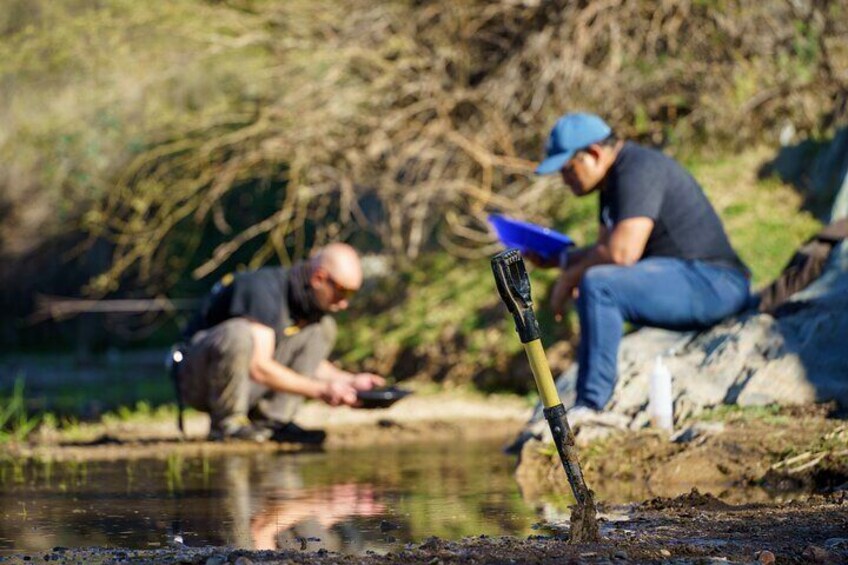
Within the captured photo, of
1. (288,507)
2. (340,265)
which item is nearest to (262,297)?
(340,265)

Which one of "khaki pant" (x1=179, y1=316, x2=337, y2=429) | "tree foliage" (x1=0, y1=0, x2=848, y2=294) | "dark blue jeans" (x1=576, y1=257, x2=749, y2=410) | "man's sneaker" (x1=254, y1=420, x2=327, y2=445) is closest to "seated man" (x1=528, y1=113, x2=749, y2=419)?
"dark blue jeans" (x1=576, y1=257, x2=749, y2=410)

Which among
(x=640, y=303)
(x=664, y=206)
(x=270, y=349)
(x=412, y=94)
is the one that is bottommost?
(x=270, y=349)

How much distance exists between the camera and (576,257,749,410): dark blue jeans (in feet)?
22.6

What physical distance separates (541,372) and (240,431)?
470cm

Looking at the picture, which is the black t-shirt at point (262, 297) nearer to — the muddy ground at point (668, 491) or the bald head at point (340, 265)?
the bald head at point (340, 265)

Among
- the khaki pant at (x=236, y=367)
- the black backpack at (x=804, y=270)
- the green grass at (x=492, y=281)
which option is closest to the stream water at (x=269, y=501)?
the khaki pant at (x=236, y=367)

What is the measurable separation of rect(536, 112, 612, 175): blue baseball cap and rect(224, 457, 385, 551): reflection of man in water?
85.1 inches

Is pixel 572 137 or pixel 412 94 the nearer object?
pixel 572 137

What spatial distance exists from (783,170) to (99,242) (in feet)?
35.0

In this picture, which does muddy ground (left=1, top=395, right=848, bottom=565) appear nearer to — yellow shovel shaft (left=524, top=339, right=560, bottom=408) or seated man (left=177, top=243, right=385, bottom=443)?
seated man (left=177, top=243, right=385, bottom=443)

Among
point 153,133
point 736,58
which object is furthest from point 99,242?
point 736,58

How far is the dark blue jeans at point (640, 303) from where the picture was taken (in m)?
6.90

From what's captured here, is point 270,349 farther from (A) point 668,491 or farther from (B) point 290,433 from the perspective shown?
(A) point 668,491

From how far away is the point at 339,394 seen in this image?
7965 millimetres
